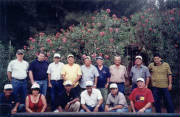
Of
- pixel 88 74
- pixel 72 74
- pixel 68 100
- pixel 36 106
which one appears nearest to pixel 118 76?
pixel 88 74

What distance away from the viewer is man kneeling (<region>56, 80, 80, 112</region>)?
20.9 ft

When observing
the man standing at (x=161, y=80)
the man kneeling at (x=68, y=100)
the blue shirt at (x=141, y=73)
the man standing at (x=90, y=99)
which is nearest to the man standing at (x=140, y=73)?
the blue shirt at (x=141, y=73)

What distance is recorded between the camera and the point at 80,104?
668 centimetres

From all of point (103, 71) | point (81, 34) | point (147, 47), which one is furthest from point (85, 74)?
point (147, 47)

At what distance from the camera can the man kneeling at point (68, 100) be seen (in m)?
6.37

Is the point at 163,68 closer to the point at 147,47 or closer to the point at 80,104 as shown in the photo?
the point at 147,47

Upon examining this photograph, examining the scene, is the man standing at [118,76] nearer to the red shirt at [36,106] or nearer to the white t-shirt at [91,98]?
the white t-shirt at [91,98]

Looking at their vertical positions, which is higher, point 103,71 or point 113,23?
point 113,23

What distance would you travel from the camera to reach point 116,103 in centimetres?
636

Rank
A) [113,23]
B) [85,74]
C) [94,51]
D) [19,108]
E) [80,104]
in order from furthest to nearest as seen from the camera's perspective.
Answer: [113,23]
[94,51]
[85,74]
[80,104]
[19,108]

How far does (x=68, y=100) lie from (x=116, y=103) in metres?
1.33

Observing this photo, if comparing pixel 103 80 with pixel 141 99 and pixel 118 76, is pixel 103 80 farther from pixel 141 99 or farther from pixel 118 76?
pixel 141 99

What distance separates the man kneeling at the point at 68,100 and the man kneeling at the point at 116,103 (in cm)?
88

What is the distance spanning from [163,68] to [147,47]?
6.34 feet
